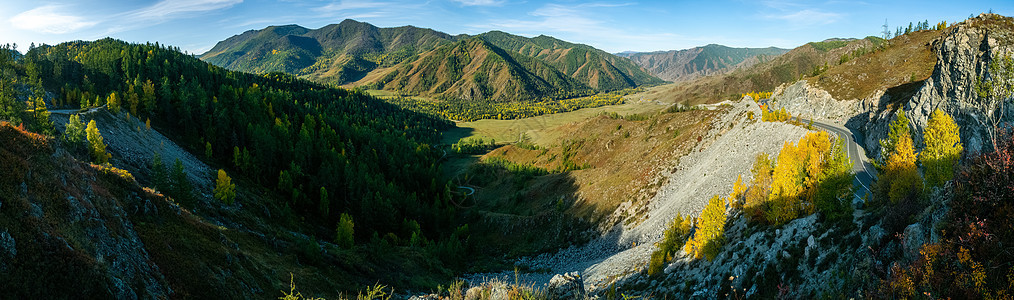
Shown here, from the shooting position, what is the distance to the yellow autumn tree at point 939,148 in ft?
87.9

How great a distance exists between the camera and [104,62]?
426ft

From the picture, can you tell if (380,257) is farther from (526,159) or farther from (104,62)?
(104,62)

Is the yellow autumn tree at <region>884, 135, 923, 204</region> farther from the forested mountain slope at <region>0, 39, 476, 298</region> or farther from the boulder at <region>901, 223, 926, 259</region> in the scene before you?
the forested mountain slope at <region>0, 39, 476, 298</region>

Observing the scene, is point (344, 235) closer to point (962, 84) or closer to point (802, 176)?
point (802, 176)

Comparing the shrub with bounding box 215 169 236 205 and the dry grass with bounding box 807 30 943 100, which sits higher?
the dry grass with bounding box 807 30 943 100

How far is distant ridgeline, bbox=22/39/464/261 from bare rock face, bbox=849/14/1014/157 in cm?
8265

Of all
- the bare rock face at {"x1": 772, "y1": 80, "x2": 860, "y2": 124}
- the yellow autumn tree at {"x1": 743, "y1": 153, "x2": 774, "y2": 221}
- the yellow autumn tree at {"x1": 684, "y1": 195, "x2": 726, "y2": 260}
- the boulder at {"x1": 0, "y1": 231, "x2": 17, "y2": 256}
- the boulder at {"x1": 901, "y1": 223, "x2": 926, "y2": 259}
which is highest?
the bare rock face at {"x1": 772, "y1": 80, "x2": 860, "y2": 124}

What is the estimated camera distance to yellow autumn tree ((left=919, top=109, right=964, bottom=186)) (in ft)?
87.9

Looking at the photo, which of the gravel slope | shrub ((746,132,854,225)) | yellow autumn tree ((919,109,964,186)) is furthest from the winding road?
the gravel slope

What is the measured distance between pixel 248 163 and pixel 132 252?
7232 centimetres

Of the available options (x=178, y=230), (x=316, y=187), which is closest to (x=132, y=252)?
Result: (x=178, y=230)

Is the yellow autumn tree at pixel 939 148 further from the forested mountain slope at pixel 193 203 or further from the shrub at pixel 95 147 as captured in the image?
the shrub at pixel 95 147

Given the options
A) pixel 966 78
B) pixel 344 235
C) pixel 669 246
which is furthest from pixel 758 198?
pixel 344 235

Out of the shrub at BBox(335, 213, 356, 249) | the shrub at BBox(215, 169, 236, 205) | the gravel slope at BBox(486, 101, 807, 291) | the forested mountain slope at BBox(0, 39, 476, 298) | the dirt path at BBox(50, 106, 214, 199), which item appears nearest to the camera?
the forested mountain slope at BBox(0, 39, 476, 298)
